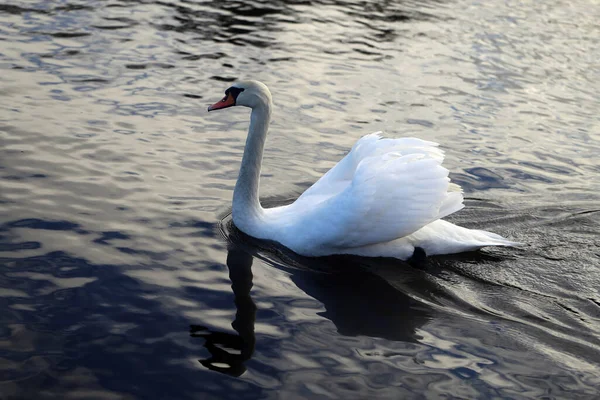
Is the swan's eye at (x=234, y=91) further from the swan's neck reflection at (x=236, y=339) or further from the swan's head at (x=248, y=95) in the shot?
the swan's neck reflection at (x=236, y=339)

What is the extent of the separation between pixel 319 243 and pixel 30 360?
2706 mm

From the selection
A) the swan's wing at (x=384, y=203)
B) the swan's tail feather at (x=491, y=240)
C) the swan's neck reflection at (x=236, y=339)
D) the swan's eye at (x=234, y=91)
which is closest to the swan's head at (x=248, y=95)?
the swan's eye at (x=234, y=91)

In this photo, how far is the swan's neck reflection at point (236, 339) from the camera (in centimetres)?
521

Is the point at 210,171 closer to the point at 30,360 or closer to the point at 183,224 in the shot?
the point at 183,224

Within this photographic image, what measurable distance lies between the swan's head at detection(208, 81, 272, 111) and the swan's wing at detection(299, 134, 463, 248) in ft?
3.57

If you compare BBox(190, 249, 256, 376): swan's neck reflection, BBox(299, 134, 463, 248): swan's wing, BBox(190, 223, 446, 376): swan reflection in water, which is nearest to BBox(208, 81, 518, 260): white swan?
BBox(299, 134, 463, 248): swan's wing

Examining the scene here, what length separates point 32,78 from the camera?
10.7 metres

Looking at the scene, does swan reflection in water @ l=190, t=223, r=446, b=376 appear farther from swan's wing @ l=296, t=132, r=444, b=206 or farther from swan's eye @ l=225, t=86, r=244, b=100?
swan's eye @ l=225, t=86, r=244, b=100

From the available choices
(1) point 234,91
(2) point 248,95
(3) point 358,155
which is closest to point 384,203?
(3) point 358,155

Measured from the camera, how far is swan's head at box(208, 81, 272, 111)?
7.32 metres

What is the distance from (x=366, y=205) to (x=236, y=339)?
1.74 metres

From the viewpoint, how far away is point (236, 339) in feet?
18.2

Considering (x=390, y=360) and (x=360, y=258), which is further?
(x=360, y=258)

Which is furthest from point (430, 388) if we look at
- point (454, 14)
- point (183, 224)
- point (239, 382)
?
point (454, 14)
